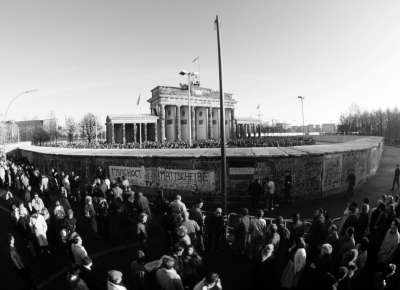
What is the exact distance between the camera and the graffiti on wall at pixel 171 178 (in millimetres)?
13703

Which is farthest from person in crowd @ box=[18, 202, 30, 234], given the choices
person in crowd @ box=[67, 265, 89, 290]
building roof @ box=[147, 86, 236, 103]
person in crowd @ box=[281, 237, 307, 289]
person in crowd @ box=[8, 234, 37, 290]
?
building roof @ box=[147, 86, 236, 103]

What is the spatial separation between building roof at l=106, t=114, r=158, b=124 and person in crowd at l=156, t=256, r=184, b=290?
5657 centimetres

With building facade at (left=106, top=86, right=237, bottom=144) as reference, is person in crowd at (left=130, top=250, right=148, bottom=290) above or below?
below

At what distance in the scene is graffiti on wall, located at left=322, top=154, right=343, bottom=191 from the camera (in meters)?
13.9

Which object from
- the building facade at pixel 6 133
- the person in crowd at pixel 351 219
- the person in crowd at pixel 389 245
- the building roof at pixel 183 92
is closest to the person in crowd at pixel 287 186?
the person in crowd at pixel 351 219

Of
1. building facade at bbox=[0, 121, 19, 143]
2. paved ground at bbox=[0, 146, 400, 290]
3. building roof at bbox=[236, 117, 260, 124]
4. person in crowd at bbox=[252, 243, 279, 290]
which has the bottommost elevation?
paved ground at bbox=[0, 146, 400, 290]

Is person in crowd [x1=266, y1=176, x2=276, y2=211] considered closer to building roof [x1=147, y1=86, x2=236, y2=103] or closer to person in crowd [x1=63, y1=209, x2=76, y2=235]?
person in crowd [x1=63, y1=209, x2=76, y2=235]

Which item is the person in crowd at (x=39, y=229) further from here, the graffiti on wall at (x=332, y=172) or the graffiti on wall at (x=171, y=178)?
the graffiti on wall at (x=332, y=172)

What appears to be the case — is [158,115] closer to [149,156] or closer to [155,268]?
[149,156]

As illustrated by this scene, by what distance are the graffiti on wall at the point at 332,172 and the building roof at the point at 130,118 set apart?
5081cm

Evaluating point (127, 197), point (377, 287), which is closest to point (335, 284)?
point (377, 287)

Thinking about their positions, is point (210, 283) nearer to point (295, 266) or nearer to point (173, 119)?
point (295, 266)

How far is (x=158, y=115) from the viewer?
219 ft

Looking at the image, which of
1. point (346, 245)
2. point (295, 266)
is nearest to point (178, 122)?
point (346, 245)
